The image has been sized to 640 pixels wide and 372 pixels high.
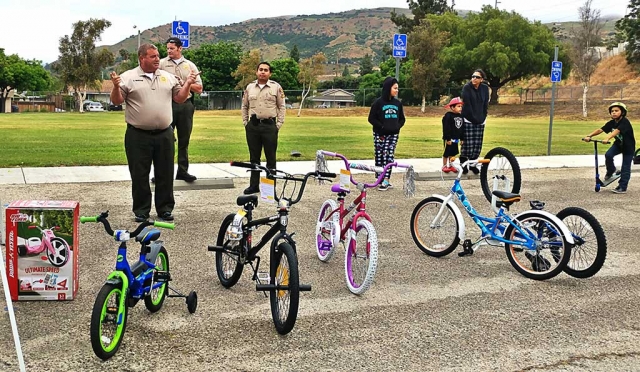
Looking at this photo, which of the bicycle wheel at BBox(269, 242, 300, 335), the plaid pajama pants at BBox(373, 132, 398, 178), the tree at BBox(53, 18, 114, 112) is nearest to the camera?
the bicycle wheel at BBox(269, 242, 300, 335)

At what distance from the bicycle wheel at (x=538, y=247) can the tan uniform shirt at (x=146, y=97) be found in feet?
13.4

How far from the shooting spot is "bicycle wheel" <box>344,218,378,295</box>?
533cm

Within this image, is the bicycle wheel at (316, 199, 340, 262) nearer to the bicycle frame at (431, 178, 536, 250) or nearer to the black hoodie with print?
the bicycle frame at (431, 178, 536, 250)

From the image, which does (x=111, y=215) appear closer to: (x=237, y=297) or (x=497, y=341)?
(x=237, y=297)

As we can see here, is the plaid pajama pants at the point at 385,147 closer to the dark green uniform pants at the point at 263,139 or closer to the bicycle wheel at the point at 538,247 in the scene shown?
the dark green uniform pants at the point at 263,139

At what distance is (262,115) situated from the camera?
32.9 feet

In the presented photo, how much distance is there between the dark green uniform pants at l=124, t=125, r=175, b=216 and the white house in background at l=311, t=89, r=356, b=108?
59751mm

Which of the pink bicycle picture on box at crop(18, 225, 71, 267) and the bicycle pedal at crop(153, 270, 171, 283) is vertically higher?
the pink bicycle picture on box at crop(18, 225, 71, 267)

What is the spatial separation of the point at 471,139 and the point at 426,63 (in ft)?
175

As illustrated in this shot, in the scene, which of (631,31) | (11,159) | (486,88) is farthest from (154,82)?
(631,31)

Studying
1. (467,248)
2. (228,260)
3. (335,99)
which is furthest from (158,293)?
(335,99)

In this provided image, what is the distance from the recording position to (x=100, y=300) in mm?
3994

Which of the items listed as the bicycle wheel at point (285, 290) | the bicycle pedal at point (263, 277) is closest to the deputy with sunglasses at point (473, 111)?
the bicycle pedal at point (263, 277)

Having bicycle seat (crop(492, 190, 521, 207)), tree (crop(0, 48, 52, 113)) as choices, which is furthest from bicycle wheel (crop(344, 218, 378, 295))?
tree (crop(0, 48, 52, 113))
